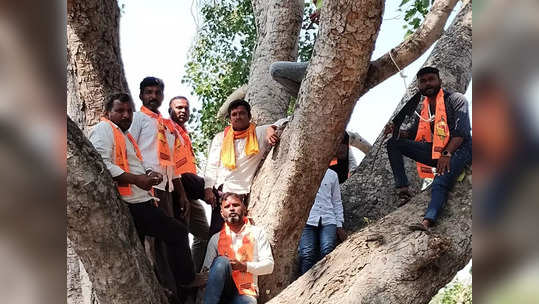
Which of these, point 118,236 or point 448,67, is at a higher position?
point 448,67

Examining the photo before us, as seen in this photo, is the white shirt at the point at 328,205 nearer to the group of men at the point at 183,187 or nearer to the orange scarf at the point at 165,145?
the group of men at the point at 183,187

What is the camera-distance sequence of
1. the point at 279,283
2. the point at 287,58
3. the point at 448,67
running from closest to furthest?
the point at 279,283, the point at 448,67, the point at 287,58

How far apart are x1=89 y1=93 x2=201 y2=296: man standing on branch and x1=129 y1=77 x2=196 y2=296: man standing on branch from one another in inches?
3.4

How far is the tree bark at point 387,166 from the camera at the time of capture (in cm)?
486

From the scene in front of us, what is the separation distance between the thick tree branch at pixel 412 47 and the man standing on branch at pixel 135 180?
4.41ft

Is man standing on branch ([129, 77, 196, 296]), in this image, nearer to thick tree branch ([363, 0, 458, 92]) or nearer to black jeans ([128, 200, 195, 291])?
black jeans ([128, 200, 195, 291])

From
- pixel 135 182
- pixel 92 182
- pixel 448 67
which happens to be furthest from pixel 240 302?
pixel 448 67

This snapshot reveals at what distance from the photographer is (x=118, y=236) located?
329cm

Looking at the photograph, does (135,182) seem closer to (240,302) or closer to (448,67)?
(240,302)
